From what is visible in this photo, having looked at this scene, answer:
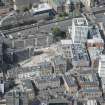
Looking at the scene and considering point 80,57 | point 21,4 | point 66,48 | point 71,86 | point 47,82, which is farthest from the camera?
point 21,4

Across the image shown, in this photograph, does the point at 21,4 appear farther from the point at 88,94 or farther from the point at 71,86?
the point at 88,94

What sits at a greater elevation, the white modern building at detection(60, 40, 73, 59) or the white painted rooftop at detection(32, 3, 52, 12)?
the white painted rooftop at detection(32, 3, 52, 12)

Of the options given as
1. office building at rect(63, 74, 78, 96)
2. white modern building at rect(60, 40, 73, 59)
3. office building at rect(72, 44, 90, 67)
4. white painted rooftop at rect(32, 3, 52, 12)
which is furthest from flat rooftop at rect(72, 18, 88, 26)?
office building at rect(63, 74, 78, 96)

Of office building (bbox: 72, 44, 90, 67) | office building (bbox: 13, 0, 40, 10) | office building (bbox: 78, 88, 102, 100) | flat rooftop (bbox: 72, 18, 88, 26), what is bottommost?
office building (bbox: 78, 88, 102, 100)

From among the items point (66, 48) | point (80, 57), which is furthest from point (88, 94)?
point (66, 48)

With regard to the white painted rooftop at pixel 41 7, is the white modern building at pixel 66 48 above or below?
below

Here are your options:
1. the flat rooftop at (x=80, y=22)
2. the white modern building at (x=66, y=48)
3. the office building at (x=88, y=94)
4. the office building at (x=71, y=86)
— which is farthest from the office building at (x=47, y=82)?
the flat rooftop at (x=80, y=22)

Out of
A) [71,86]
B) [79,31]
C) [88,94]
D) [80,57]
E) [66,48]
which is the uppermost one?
[79,31]

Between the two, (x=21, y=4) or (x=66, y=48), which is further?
(x=21, y=4)

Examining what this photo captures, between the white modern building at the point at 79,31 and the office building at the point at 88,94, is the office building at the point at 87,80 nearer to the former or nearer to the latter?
the office building at the point at 88,94

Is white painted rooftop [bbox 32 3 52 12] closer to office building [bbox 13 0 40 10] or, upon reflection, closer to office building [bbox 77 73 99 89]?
office building [bbox 13 0 40 10]
